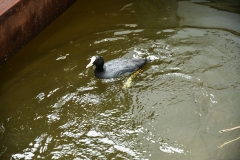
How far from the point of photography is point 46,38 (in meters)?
8.18

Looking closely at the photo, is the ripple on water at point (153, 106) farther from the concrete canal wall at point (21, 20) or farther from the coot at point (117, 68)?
the concrete canal wall at point (21, 20)

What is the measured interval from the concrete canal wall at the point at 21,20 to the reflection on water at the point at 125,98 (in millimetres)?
215

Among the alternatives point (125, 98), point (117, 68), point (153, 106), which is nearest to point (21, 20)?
point (117, 68)

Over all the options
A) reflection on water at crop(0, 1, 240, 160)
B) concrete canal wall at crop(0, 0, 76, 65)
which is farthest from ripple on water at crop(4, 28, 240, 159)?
concrete canal wall at crop(0, 0, 76, 65)

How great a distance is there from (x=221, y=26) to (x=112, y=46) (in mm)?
2506

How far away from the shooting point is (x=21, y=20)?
7.51 metres

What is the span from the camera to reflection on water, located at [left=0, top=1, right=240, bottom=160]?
18.4 ft

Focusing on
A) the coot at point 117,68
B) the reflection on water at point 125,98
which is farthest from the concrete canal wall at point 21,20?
the coot at point 117,68

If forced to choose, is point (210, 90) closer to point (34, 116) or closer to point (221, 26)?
point (221, 26)

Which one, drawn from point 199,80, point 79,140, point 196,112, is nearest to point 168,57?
point 199,80

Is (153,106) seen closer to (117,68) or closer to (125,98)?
(125,98)

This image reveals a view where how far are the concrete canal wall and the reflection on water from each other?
215mm

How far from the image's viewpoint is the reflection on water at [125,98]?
5.61m

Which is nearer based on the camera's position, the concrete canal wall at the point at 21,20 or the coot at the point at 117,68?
the coot at the point at 117,68
